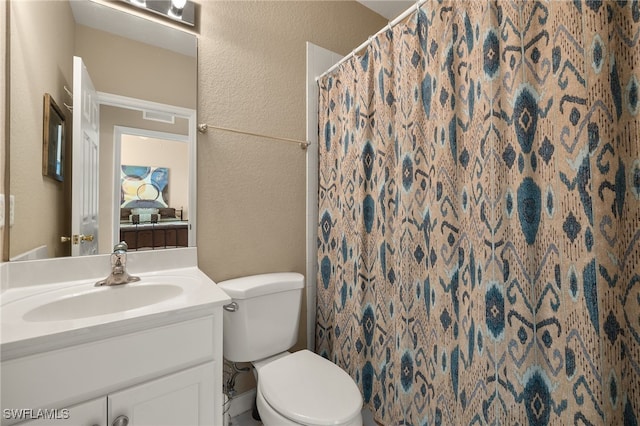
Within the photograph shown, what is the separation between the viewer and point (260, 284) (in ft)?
4.64

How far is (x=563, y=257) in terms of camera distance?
795mm

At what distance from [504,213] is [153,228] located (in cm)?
142

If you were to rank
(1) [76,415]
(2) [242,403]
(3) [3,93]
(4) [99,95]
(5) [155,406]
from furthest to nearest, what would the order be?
(2) [242,403]
(4) [99,95]
(3) [3,93]
(5) [155,406]
(1) [76,415]

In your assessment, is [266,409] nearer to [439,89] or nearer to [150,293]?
[150,293]

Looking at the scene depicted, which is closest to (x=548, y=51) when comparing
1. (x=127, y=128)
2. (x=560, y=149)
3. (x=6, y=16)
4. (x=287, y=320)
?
(x=560, y=149)

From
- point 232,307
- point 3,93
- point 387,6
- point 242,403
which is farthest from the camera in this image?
point 387,6

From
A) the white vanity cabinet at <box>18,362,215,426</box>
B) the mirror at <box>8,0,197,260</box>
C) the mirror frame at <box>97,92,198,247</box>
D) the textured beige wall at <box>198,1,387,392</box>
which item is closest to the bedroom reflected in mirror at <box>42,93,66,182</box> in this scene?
the mirror at <box>8,0,197,260</box>

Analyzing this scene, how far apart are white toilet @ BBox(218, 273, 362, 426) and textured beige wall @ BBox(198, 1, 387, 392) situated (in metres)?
0.18

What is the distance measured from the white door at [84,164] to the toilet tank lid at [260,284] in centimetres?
58

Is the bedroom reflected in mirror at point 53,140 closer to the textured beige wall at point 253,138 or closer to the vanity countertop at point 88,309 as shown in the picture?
the vanity countertop at point 88,309

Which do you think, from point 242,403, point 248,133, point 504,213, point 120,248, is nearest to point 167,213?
point 120,248

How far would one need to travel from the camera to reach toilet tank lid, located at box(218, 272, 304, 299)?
1.36m

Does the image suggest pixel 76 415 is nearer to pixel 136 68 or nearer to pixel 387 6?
pixel 136 68

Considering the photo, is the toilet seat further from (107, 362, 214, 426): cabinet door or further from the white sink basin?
the white sink basin
